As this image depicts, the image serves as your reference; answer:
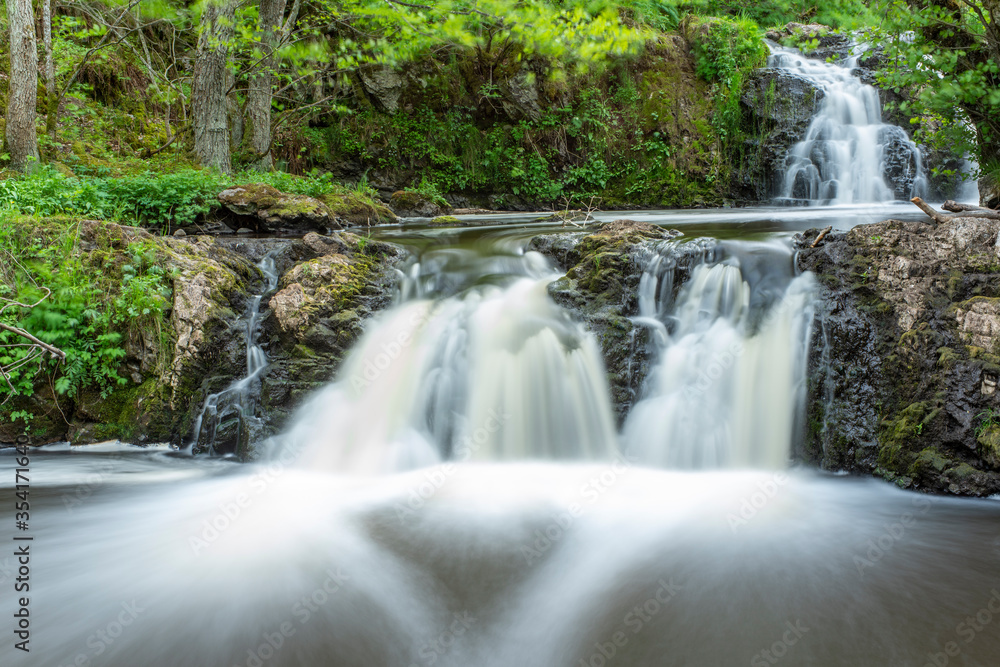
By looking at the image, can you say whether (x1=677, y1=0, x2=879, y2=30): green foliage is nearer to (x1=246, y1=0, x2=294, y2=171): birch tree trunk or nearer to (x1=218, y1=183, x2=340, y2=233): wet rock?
(x1=246, y1=0, x2=294, y2=171): birch tree trunk

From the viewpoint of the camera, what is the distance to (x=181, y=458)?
463 centimetres

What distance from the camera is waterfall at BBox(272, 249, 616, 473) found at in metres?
4.64

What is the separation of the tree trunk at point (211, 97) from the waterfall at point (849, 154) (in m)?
10.3

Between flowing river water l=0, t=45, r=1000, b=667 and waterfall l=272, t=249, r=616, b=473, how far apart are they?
21 millimetres

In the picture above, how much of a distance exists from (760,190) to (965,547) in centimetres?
1024

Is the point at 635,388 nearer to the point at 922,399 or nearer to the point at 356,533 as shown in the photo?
the point at 922,399

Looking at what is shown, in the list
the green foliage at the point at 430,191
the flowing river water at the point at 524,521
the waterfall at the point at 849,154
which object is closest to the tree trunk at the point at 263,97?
the green foliage at the point at 430,191

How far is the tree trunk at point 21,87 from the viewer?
7.10 meters

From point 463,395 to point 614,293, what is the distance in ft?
5.50

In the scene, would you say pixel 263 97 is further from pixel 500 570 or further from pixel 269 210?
pixel 500 570

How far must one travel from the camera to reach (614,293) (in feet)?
17.4

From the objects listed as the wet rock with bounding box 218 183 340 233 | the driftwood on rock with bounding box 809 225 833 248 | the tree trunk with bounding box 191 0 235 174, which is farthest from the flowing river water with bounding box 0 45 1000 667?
the tree trunk with bounding box 191 0 235 174

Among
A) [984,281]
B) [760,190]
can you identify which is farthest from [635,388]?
[760,190]

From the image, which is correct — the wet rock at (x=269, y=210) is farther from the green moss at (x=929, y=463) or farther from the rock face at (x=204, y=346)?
the green moss at (x=929, y=463)
